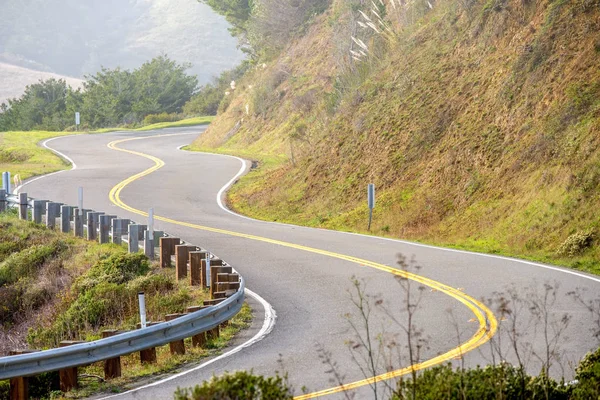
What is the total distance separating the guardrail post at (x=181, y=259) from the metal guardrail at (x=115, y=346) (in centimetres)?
536

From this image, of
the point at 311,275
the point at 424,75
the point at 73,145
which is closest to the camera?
the point at 311,275

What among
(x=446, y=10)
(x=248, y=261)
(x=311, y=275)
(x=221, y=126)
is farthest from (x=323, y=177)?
(x=221, y=126)

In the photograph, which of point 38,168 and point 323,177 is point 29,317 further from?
point 38,168

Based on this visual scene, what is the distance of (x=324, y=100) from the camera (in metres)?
40.4

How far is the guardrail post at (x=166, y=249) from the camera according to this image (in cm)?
1915

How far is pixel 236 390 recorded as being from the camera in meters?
5.91

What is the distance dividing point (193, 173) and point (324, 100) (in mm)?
6340

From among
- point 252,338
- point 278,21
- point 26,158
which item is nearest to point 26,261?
point 252,338

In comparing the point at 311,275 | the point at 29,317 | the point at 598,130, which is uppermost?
the point at 598,130

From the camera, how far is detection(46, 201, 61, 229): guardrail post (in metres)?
25.2

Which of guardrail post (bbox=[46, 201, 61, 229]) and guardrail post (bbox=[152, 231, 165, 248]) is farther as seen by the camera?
guardrail post (bbox=[46, 201, 61, 229])

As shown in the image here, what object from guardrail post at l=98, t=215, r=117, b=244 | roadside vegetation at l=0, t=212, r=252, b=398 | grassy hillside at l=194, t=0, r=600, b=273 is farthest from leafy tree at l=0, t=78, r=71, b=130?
roadside vegetation at l=0, t=212, r=252, b=398

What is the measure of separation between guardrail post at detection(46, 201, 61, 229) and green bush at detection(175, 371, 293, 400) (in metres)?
19.9

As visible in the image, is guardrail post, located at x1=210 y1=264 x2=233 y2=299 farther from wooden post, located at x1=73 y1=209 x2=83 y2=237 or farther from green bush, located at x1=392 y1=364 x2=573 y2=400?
wooden post, located at x1=73 y1=209 x2=83 y2=237
